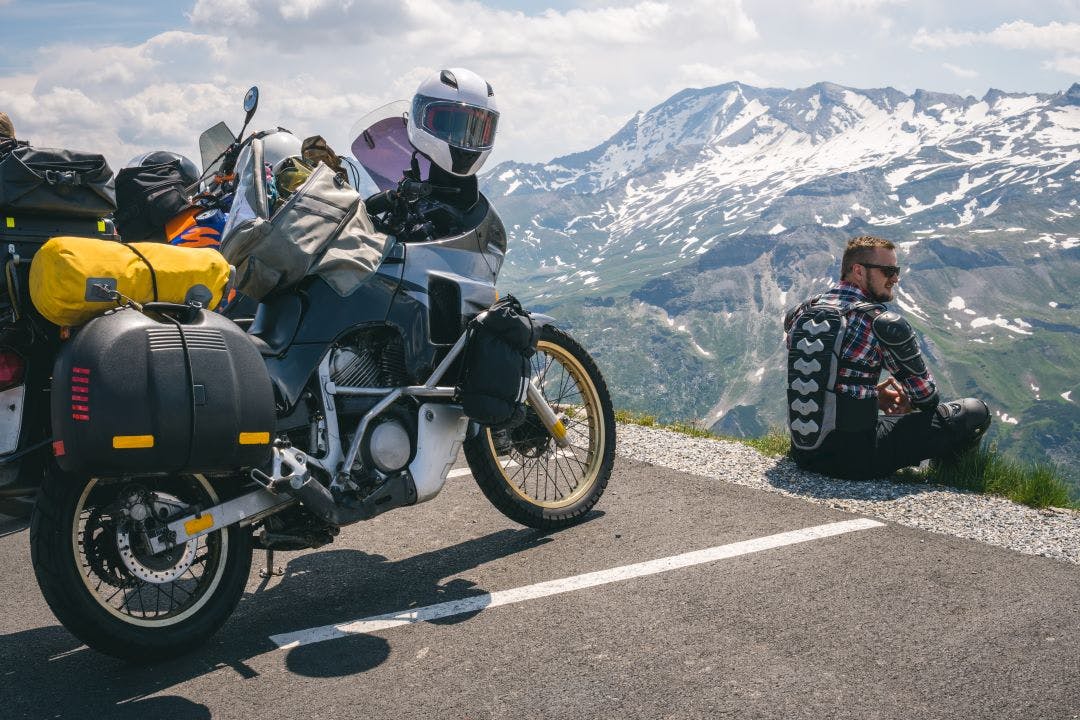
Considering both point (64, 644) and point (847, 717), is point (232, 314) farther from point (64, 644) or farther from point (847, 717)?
point (847, 717)

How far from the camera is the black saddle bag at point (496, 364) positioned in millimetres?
5523

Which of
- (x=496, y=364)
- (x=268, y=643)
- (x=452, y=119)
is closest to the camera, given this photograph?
(x=268, y=643)

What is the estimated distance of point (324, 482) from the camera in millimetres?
4953

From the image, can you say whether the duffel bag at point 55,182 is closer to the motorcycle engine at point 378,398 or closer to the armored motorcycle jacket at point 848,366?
the motorcycle engine at point 378,398

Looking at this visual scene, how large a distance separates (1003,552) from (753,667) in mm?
2401

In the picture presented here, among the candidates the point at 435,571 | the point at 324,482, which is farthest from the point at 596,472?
the point at 324,482

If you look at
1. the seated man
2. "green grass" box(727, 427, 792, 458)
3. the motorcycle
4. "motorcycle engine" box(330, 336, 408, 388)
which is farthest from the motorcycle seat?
"green grass" box(727, 427, 792, 458)

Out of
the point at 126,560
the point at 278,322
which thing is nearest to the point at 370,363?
the point at 278,322

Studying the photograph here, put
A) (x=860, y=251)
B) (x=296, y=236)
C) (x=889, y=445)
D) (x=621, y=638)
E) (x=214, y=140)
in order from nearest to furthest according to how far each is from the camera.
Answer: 1. (x=621, y=638)
2. (x=296, y=236)
3. (x=889, y=445)
4. (x=860, y=251)
5. (x=214, y=140)

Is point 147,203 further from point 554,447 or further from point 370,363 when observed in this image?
point 554,447

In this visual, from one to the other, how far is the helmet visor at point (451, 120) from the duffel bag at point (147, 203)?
2.97 meters

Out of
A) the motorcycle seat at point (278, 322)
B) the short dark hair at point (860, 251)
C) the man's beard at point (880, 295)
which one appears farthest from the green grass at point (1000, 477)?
the motorcycle seat at point (278, 322)

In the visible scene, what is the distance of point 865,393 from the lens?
24.4 feet

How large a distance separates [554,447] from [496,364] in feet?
4.44
